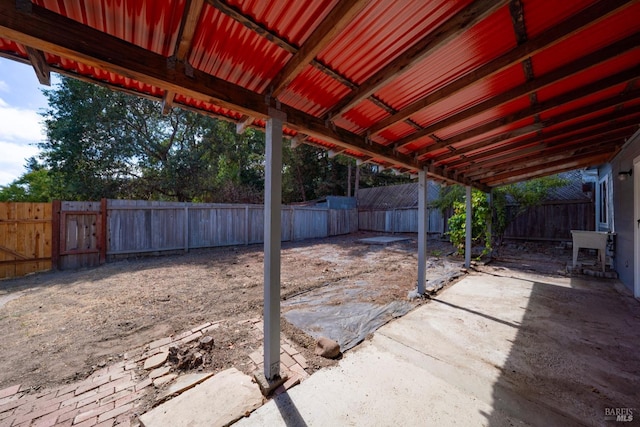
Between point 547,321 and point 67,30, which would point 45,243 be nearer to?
point 67,30

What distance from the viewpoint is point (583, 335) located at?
271 cm

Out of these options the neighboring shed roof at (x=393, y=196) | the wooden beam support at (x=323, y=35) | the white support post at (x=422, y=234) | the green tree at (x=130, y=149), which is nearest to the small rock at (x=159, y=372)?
the wooden beam support at (x=323, y=35)

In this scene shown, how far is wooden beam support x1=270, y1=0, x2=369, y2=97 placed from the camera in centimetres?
120

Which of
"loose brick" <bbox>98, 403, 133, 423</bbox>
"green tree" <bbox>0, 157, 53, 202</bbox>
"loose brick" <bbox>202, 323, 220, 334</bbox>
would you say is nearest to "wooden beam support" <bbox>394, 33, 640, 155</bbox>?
"loose brick" <bbox>202, 323, 220, 334</bbox>

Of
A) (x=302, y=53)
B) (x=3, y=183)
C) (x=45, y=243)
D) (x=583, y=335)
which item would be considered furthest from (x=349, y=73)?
(x=3, y=183)

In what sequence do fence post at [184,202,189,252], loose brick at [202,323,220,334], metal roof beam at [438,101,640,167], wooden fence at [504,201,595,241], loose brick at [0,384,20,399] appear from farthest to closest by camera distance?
wooden fence at [504,201,595,241] < fence post at [184,202,189,252] < metal roof beam at [438,101,640,167] < loose brick at [202,323,220,334] < loose brick at [0,384,20,399]

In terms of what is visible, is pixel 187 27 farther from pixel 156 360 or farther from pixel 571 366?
pixel 571 366

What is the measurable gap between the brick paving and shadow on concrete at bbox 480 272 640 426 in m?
1.68

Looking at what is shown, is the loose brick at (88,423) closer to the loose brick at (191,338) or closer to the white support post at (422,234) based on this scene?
the loose brick at (191,338)

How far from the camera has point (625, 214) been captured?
4348 millimetres

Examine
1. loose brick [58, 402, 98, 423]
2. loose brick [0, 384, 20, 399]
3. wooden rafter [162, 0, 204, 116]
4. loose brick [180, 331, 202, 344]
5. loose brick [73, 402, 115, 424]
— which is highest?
wooden rafter [162, 0, 204, 116]

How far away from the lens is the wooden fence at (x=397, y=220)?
11.8 metres

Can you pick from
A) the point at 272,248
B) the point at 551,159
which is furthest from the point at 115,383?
the point at 551,159

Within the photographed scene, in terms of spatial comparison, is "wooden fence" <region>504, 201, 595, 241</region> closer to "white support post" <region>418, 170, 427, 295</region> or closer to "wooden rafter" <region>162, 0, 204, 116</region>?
"white support post" <region>418, 170, 427, 295</region>
